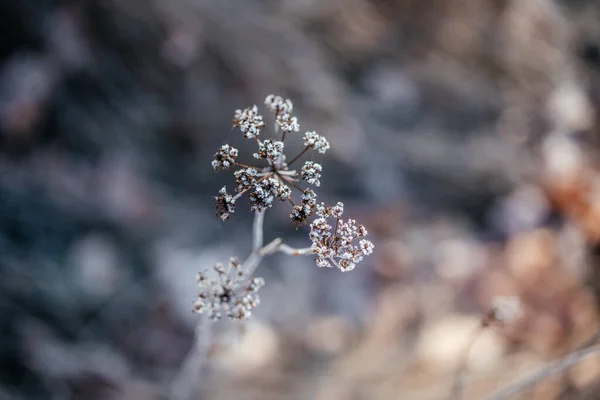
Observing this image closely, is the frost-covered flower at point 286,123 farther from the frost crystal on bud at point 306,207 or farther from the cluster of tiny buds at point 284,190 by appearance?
the frost crystal on bud at point 306,207

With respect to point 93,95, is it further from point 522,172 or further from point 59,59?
point 522,172

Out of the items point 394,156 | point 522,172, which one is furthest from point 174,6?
point 522,172

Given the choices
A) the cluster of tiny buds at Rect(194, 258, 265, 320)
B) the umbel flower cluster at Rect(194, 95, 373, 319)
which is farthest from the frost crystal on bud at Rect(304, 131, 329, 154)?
the cluster of tiny buds at Rect(194, 258, 265, 320)

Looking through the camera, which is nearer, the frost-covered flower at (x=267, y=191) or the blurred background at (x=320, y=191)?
the frost-covered flower at (x=267, y=191)

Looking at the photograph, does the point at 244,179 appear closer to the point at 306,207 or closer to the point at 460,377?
the point at 306,207

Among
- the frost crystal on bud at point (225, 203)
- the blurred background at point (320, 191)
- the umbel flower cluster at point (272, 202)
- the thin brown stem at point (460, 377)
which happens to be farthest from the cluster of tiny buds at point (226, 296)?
the thin brown stem at point (460, 377)

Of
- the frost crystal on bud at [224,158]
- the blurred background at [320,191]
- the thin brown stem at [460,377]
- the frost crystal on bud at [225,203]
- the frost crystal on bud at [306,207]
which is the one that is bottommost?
the thin brown stem at [460,377]
